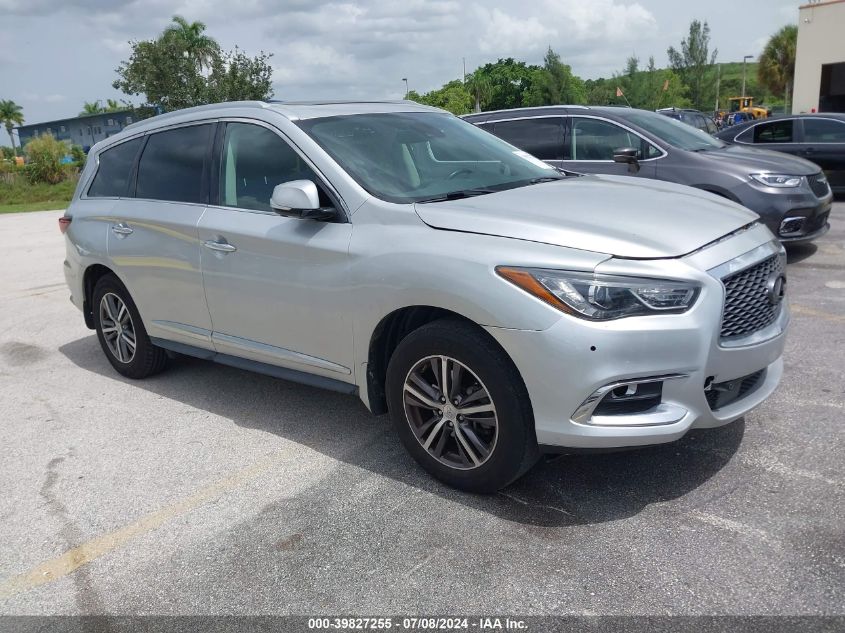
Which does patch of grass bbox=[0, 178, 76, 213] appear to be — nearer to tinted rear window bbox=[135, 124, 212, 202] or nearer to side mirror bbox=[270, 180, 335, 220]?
tinted rear window bbox=[135, 124, 212, 202]

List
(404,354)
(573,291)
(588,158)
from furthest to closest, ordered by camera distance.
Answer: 1. (588,158)
2. (404,354)
3. (573,291)

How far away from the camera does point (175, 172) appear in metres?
4.84

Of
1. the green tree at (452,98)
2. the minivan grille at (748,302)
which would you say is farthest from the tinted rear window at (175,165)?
the green tree at (452,98)

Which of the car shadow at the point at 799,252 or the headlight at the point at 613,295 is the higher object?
the headlight at the point at 613,295

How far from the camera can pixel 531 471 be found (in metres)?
3.68

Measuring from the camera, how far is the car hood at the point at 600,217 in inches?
122

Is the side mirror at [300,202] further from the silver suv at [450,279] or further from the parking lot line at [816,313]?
the parking lot line at [816,313]

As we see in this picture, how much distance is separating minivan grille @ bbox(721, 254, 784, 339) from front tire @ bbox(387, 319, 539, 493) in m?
0.93

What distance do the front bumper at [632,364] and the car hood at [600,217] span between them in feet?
0.41

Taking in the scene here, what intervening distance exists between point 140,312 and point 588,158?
17.6 feet

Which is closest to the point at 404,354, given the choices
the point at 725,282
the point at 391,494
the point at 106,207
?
the point at 391,494

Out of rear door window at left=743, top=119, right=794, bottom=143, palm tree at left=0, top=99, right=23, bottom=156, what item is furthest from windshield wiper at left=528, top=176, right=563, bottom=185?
palm tree at left=0, top=99, right=23, bottom=156

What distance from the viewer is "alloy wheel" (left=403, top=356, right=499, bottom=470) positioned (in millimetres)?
3285

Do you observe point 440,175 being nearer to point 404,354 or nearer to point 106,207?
point 404,354
